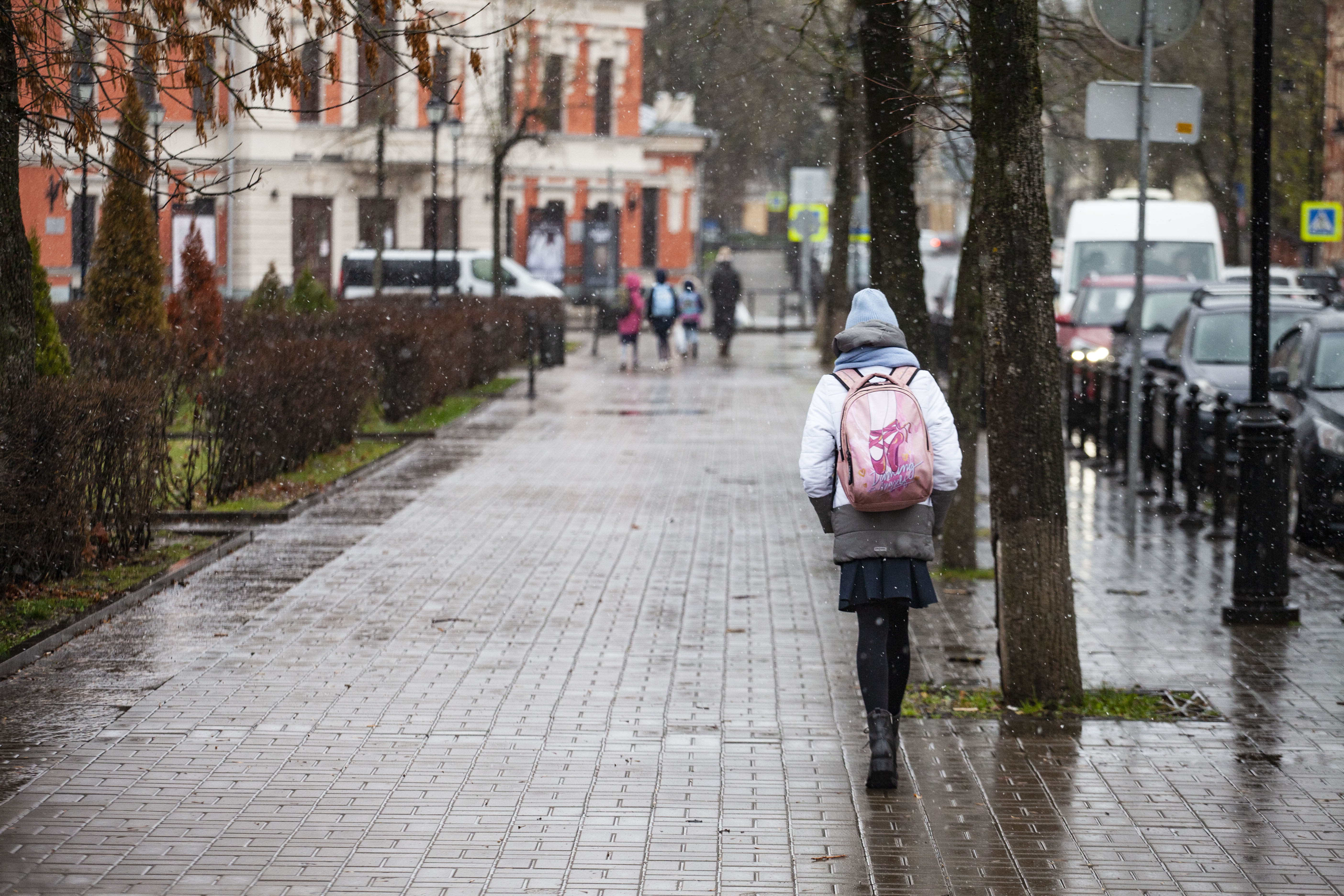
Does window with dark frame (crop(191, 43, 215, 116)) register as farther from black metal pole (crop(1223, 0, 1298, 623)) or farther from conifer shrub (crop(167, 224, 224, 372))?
conifer shrub (crop(167, 224, 224, 372))

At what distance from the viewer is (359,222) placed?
173 feet

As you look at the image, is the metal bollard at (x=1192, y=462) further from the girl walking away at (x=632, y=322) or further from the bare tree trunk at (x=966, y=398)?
the girl walking away at (x=632, y=322)

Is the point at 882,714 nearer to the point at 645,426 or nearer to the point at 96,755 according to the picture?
the point at 96,755

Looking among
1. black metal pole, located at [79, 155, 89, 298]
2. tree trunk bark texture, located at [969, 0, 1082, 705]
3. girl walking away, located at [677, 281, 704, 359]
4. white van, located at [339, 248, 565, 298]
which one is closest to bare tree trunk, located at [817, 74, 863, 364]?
girl walking away, located at [677, 281, 704, 359]

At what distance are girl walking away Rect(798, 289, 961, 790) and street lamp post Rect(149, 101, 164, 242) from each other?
12.3 feet

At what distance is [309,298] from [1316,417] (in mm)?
15619

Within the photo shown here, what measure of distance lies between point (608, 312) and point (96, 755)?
36.8 metres

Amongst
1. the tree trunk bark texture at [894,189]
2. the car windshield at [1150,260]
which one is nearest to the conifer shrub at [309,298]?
the car windshield at [1150,260]

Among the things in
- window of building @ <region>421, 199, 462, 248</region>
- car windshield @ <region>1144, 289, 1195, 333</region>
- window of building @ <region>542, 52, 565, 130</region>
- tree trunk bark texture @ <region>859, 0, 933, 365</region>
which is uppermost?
window of building @ <region>542, 52, 565, 130</region>

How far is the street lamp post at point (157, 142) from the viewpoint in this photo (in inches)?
335

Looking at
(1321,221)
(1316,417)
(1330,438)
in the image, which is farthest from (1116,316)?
(1330,438)

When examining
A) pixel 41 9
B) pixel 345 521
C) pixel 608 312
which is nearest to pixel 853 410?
pixel 41 9

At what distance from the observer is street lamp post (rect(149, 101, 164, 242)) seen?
851cm

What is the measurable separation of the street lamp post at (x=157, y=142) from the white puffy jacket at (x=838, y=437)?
12.2 ft
